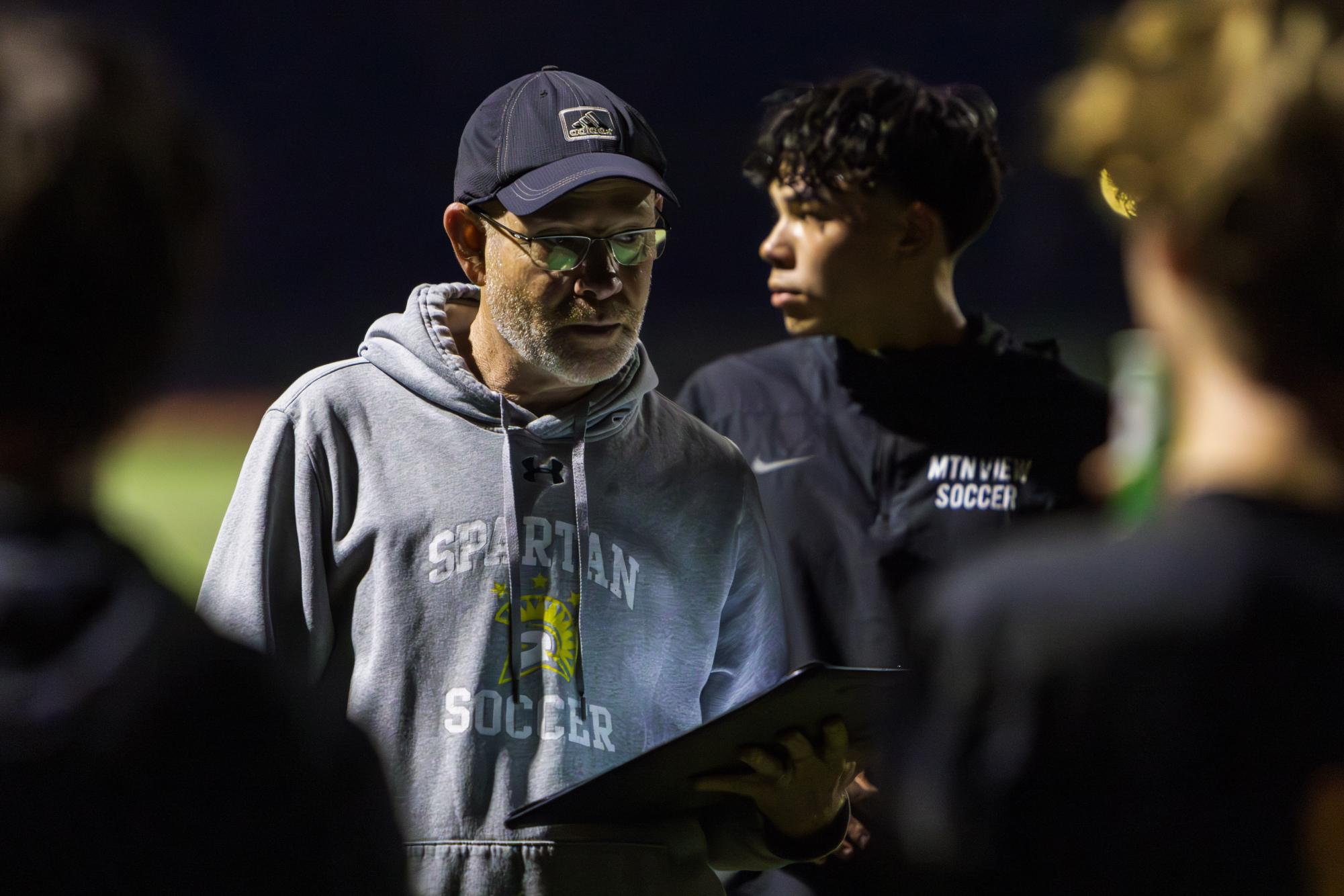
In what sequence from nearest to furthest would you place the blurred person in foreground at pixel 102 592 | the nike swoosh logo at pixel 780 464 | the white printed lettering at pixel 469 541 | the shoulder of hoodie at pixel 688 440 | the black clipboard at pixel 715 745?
the blurred person in foreground at pixel 102 592
the black clipboard at pixel 715 745
the white printed lettering at pixel 469 541
the shoulder of hoodie at pixel 688 440
the nike swoosh logo at pixel 780 464

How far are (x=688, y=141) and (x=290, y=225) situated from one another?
2761mm

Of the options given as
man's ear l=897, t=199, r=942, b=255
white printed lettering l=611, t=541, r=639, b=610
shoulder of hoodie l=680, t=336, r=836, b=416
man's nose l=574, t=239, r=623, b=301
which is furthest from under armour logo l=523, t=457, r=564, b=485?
man's ear l=897, t=199, r=942, b=255

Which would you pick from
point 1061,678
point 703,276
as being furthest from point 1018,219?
point 1061,678

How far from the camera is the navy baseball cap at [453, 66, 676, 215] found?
6.08ft

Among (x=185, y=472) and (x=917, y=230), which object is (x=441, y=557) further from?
(x=185, y=472)

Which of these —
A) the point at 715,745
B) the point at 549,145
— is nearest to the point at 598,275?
the point at 549,145

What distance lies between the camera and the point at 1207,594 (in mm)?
815

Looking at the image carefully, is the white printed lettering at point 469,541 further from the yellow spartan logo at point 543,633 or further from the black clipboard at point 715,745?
the black clipboard at point 715,745

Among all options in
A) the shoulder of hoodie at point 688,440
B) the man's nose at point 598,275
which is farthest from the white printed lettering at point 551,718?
the man's nose at point 598,275

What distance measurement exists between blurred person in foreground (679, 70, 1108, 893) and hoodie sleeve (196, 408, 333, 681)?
2.98 feet

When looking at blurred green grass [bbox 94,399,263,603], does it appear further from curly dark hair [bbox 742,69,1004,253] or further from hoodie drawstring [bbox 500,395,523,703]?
hoodie drawstring [bbox 500,395,523,703]

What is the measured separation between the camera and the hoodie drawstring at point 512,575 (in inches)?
67.9

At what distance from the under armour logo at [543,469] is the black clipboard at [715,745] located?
0.46m

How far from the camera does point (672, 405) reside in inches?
80.8
